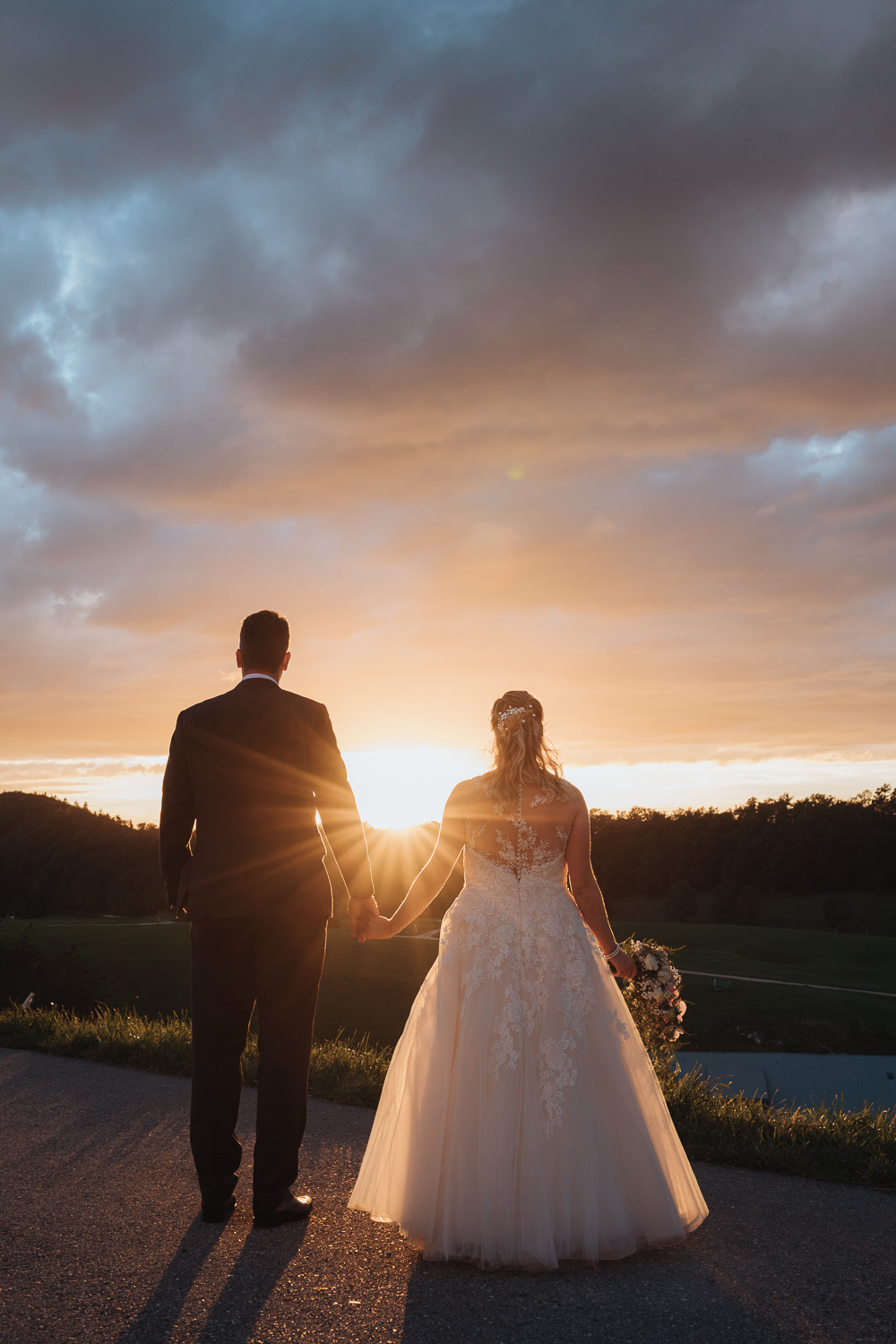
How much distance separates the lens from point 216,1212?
424 cm

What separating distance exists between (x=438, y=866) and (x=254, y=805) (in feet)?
3.28

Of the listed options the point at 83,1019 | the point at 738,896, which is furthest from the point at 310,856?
the point at 738,896

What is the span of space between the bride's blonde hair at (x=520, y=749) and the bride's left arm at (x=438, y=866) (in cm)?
27

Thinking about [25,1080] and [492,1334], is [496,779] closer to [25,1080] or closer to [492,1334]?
[492,1334]

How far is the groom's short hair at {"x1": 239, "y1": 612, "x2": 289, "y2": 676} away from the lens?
15.6ft

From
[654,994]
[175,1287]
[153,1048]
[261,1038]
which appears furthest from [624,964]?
[153,1048]

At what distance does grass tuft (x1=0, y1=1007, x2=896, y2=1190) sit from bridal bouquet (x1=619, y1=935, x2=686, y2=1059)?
1.24 ft

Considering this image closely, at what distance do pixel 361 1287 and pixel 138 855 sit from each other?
78994mm

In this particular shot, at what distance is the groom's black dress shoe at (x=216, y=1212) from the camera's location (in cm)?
424

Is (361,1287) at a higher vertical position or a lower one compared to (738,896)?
higher

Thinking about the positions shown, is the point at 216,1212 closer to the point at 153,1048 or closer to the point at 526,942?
the point at 526,942

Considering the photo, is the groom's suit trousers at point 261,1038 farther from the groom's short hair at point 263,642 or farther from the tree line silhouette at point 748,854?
the tree line silhouette at point 748,854

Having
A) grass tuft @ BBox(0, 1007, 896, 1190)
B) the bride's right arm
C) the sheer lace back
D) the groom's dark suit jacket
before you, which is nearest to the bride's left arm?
the sheer lace back

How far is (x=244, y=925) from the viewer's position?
4.39 m
